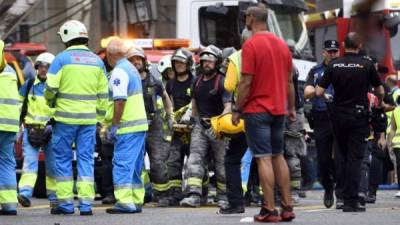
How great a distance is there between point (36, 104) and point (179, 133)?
167cm

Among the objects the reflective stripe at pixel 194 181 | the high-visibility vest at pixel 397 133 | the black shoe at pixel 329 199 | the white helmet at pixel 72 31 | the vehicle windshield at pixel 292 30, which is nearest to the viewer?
the white helmet at pixel 72 31

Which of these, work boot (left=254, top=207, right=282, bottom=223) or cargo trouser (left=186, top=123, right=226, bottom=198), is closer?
work boot (left=254, top=207, right=282, bottom=223)

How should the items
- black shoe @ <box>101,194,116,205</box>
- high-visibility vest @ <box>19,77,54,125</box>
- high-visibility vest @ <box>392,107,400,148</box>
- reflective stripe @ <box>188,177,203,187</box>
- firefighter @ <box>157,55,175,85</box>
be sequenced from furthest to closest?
high-visibility vest @ <box>392,107,400,148</box> < firefighter @ <box>157,55,175,85</box> < black shoe @ <box>101,194,116,205</box> < reflective stripe @ <box>188,177,203,187</box> < high-visibility vest @ <box>19,77,54,125</box>

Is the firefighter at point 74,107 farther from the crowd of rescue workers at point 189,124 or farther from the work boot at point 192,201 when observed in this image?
the work boot at point 192,201

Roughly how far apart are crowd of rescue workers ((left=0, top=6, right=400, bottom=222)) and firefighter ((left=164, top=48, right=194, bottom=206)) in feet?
0.04

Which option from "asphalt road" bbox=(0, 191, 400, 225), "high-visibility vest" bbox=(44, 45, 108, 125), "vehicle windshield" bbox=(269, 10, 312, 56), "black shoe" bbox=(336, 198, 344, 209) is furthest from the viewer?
"vehicle windshield" bbox=(269, 10, 312, 56)

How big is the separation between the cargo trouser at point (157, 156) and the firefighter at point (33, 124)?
1.22m

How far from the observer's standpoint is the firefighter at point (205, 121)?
11.0m

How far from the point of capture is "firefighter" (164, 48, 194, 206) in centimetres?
1202

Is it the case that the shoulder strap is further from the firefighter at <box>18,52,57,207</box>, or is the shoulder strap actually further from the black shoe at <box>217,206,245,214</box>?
the black shoe at <box>217,206,245,214</box>

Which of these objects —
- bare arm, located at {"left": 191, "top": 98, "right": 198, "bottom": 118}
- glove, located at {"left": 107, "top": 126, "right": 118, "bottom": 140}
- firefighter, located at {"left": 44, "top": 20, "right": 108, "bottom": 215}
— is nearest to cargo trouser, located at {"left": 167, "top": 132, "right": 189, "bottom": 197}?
bare arm, located at {"left": 191, "top": 98, "right": 198, "bottom": 118}

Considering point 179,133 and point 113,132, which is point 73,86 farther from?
point 179,133

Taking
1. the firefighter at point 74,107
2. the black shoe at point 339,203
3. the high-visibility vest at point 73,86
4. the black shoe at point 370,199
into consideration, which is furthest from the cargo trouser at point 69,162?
the black shoe at point 370,199

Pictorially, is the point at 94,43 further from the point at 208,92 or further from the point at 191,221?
the point at 191,221
